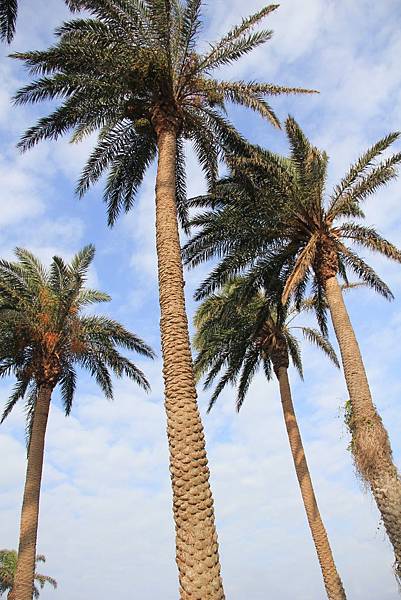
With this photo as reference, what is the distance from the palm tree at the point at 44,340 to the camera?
54.9ft

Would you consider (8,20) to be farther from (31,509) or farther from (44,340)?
(31,509)

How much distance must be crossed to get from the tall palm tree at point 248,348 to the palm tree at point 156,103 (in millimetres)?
5779

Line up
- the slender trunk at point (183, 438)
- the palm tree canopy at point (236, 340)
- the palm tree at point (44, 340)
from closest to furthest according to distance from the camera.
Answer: the slender trunk at point (183, 438) → the palm tree at point (44, 340) → the palm tree canopy at point (236, 340)

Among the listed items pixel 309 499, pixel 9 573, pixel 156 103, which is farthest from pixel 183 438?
pixel 9 573

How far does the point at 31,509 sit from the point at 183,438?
920 centimetres

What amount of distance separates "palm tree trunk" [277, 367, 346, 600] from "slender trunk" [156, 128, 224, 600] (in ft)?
36.9

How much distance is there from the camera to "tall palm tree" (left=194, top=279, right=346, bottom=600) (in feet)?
63.1

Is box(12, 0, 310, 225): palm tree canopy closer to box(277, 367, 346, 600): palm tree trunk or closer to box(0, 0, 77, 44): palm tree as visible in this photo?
box(0, 0, 77, 44): palm tree

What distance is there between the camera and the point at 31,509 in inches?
622

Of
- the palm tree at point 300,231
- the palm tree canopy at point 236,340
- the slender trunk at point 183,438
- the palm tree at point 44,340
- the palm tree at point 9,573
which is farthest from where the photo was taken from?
the palm tree at point 9,573

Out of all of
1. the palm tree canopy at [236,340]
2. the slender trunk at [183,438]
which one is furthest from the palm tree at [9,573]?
the slender trunk at [183,438]

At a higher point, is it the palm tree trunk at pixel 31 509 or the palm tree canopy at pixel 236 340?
the palm tree canopy at pixel 236 340

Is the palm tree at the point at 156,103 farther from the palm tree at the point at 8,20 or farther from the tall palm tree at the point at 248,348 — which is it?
the tall palm tree at the point at 248,348

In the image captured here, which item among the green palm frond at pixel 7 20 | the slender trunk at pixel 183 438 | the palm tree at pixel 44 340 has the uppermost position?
the green palm frond at pixel 7 20
